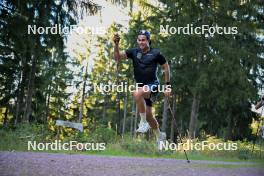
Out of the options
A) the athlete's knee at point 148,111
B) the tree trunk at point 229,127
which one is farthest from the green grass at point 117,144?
the tree trunk at point 229,127

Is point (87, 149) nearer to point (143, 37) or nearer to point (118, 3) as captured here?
point (118, 3)

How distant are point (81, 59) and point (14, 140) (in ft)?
80.4

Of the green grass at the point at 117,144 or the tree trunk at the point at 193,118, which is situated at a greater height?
the tree trunk at the point at 193,118

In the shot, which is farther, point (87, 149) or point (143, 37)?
point (87, 149)

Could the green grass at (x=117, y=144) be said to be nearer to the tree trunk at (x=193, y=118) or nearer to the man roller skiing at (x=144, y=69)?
the man roller skiing at (x=144, y=69)

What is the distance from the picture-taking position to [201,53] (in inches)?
891

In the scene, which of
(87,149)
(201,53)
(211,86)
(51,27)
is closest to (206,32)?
(201,53)

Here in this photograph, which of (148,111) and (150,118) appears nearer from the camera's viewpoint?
(148,111)

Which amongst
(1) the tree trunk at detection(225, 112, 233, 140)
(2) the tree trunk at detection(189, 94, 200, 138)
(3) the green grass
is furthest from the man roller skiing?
(1) the tree trunk at detection(225, 112, 233, 140)

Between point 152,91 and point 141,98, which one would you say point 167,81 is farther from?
point 141,98

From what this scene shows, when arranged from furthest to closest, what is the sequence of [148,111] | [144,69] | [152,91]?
1. [148,111]
2. [152,91]
3. [144,69]

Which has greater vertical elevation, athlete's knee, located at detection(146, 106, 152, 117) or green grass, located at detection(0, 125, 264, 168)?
athlete's knee, located at detection(146, 106, 152, 117)

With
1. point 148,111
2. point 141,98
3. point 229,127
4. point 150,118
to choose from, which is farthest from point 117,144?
point 229,127

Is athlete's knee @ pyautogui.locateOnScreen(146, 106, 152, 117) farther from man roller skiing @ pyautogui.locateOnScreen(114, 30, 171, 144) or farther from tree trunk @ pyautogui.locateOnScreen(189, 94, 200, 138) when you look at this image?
tree trunk @ pyautogui.locateOnScreen(189, 94, 200, 138)
